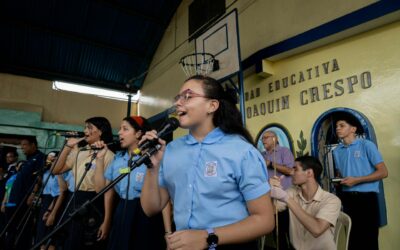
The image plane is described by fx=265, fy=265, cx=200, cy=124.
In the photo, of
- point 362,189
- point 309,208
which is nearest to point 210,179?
point 309,208

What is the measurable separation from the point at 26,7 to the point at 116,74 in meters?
2.82

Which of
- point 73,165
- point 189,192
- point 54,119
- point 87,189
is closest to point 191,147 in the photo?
point 189,192

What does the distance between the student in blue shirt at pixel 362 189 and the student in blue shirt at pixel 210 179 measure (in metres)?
1.99

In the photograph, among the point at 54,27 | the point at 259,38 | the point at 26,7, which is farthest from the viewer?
the point at 54,27

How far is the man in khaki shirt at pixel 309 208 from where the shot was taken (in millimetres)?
1852

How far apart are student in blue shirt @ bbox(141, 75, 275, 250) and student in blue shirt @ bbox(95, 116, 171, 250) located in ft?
2.07

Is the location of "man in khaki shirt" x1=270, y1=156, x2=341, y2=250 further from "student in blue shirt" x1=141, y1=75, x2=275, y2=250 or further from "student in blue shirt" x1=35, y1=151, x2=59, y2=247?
"student in blue shirt" x1=35, y1=151, x2=59, y2=247

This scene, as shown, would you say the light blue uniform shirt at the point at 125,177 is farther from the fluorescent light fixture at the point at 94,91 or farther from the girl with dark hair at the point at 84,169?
the fluorescent light fixture at the point at 94,91

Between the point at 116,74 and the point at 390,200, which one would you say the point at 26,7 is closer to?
the point at 116,74

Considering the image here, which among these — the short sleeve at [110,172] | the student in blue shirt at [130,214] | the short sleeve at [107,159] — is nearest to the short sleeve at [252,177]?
the student in blue shirt at [130,214]

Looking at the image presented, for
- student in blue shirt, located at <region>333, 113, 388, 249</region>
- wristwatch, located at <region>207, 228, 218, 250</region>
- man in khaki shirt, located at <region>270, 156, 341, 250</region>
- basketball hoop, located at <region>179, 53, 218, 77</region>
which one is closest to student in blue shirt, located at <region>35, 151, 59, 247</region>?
basketball hoop, located at <region>179, 53, 218, 77</region>

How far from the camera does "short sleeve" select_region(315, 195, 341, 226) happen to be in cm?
190

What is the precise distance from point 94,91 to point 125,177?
277 inches

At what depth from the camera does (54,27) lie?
700 centimetres
